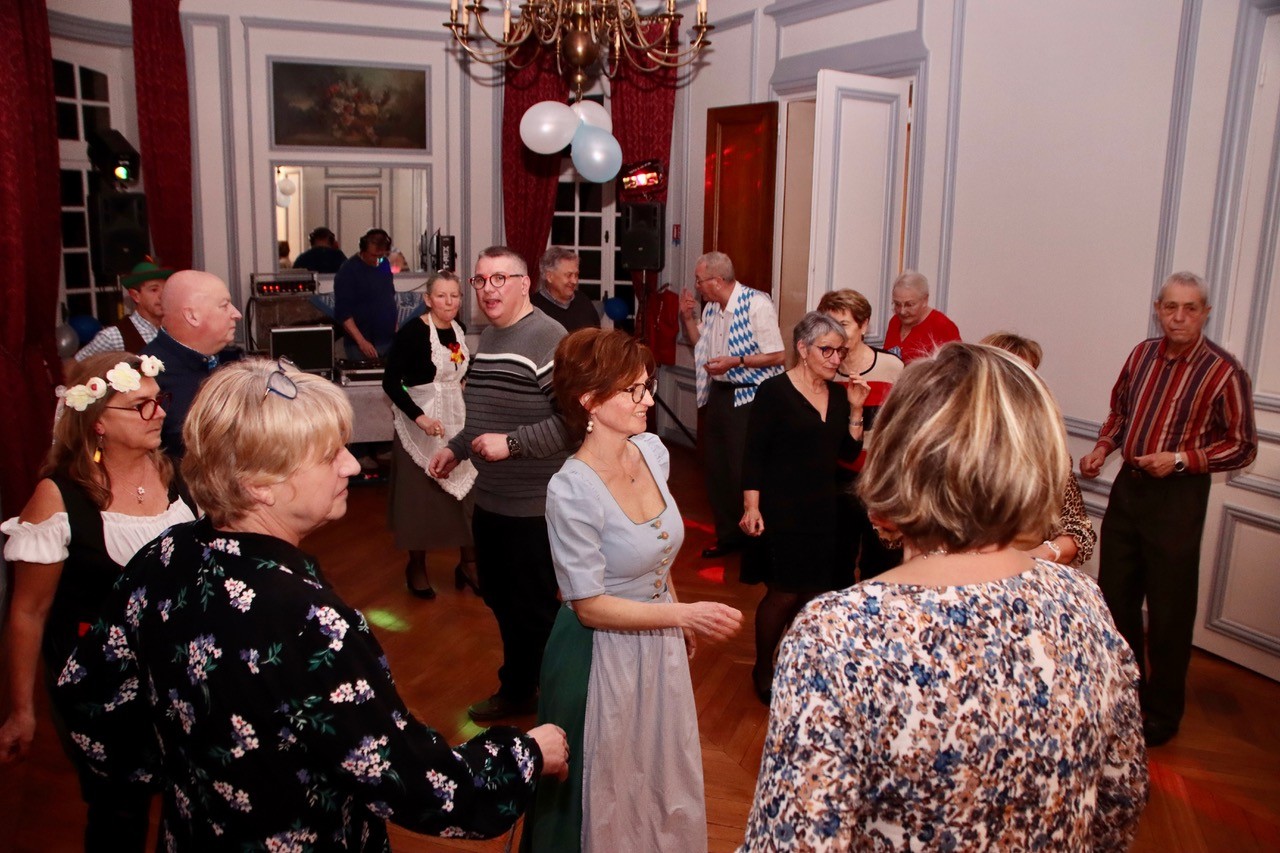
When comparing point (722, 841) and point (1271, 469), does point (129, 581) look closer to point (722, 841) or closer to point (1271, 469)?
point (722, 841)

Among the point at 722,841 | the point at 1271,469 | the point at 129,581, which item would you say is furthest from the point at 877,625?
the point at 1271,469

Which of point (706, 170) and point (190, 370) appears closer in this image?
point (190, 370)

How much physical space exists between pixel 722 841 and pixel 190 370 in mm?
2033

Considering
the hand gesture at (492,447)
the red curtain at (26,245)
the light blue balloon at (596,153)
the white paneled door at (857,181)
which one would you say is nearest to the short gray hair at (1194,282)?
the white paneled door at (857,181)

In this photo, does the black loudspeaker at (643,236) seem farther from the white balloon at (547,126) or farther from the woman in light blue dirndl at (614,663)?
the woman in light blue dirndl at (614,663)

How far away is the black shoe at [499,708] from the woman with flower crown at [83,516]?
154 cm

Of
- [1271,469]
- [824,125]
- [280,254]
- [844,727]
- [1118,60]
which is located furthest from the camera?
[280,254]

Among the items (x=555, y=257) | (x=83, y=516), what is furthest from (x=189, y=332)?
(x=555, y=257)

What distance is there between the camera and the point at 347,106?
7555mm

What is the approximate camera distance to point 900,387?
4.27 feet

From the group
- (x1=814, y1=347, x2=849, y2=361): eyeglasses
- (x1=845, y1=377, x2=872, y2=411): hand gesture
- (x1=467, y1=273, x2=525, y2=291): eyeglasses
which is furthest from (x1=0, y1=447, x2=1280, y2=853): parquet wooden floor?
(x1=467, y1=273, x2=525, y2=291): eyeglasses

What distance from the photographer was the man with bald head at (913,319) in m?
4.70

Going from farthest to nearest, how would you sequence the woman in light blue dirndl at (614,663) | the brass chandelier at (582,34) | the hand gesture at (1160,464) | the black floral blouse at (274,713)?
1. the brass chandelier at (582,34)
2. the hand gesture at (1160,464)
3. the woman in light blue dirndl at (614,663)
4. the black floral blouse at (274,713)

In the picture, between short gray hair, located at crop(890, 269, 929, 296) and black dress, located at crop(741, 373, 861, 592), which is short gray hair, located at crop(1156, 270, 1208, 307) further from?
short gray hair, located at crop(890, 269, 929, 296)
